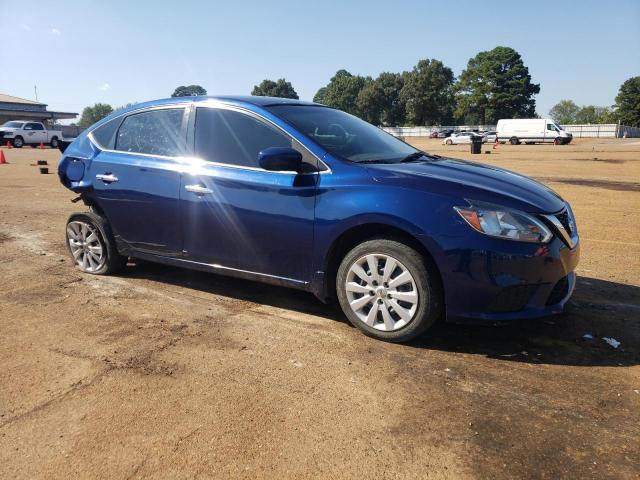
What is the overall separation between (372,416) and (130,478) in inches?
47.0

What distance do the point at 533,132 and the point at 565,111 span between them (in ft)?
330

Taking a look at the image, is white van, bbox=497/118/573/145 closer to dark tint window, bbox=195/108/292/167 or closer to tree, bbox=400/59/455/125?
tree, bbox=400/59/455/125

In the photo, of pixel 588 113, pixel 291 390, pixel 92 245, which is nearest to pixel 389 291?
pixel 291 390

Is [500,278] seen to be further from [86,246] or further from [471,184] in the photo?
[86,246]

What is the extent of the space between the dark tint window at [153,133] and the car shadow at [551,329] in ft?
4.32

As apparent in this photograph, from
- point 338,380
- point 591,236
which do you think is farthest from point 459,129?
point 338,380

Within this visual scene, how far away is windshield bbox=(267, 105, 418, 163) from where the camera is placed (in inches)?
159

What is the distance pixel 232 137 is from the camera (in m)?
4.32

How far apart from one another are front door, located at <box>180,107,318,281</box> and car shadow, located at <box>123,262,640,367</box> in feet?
1.80

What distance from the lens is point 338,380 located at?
312 centimetres

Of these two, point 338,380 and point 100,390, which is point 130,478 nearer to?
point 100,390

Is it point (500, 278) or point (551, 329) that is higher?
point (500, 278)

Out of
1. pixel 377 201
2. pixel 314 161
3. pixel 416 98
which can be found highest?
pixel 416 98

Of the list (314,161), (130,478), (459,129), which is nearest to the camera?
(130,478)
